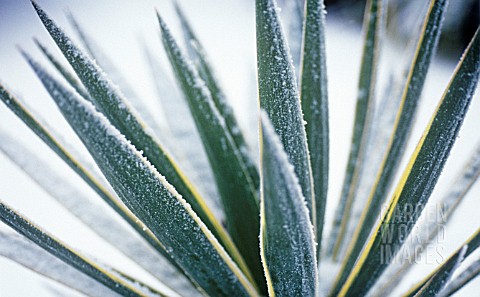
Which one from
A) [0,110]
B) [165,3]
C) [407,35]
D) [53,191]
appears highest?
[165,3]

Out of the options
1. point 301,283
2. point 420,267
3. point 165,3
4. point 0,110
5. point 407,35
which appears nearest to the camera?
point 301,283

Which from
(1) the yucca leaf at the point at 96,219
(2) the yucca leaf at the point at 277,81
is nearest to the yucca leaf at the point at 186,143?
(1) the yucca leaf at the point at 96,219

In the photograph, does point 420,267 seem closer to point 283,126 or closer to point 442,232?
point 442,232

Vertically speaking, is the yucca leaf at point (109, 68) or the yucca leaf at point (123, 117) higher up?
the yucca leaf at point (109, 68)

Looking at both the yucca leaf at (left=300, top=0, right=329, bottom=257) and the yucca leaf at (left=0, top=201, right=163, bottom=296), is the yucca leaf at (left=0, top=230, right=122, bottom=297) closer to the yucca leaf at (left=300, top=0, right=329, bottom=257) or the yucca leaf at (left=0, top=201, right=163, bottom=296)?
the yucca leaf at (left=0, top=201, right=163, bottom=296)

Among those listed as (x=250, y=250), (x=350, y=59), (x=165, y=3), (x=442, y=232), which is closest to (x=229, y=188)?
(x=250, y=250)

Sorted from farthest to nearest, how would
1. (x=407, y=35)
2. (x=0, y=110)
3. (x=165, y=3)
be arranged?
(x=165, y=3), (x=407, y=35), (x=0, y=110)

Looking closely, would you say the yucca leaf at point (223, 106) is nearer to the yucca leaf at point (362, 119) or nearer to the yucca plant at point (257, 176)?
the yucca plant at point (257, 176)

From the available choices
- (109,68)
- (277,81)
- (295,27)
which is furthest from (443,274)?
(109,68)
